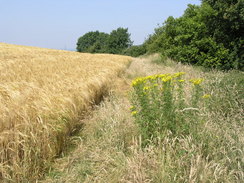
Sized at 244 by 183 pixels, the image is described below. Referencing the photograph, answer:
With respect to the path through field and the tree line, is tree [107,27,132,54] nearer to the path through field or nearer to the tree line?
the tree line

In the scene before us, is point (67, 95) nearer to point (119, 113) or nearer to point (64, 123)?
point (64, 123)

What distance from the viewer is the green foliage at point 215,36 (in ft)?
27.6

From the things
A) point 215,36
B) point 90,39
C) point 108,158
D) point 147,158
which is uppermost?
point 90,39

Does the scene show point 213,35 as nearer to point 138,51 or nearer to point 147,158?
point 147,158

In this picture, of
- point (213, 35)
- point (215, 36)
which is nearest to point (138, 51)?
point (213, 35)

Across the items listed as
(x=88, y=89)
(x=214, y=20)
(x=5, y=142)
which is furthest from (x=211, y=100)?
(x=214, y=20)

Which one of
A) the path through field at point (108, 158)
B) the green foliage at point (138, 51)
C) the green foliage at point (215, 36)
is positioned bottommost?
the path through field at point (108, 158)

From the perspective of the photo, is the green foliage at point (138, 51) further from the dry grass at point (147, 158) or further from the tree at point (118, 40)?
the dry grass at point (147, 158)

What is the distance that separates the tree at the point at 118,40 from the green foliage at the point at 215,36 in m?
51.6

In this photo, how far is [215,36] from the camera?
9.92 meters

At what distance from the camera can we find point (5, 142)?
2283 millimetres

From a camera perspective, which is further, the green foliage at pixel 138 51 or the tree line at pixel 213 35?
the green foliage at pixel 138 51

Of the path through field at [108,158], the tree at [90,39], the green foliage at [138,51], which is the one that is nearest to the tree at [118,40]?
the green foliage at [138,51]

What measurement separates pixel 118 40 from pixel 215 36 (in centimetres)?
5456
